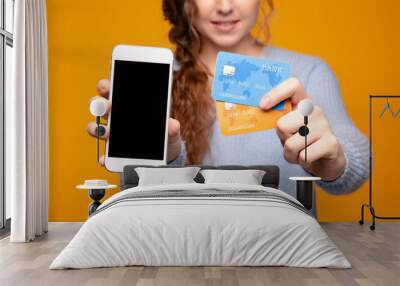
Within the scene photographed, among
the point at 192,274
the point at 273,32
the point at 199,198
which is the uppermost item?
the point at 273,32

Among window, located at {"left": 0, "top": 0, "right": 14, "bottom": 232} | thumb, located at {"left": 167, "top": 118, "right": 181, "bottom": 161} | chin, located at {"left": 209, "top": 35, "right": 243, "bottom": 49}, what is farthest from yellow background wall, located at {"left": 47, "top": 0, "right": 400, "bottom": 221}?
thumb, located at {"left": 167, "top": 118, "right": 181, "bottom": 161}

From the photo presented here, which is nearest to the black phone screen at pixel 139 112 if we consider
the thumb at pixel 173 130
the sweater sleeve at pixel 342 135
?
the thumb at pixel 173 130

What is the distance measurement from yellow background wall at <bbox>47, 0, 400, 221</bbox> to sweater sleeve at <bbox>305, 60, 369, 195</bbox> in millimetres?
115

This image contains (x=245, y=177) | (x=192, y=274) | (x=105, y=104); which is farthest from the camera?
(x=105, y=104)

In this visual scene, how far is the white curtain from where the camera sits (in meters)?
6.32

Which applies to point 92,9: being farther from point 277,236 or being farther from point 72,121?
point 277,236

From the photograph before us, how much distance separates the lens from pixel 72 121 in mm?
7906

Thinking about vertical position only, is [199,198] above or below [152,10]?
below

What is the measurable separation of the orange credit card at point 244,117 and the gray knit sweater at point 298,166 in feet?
0.24

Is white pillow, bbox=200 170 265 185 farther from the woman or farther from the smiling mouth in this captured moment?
the smiling mouth

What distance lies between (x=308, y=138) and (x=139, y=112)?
6.90 feet

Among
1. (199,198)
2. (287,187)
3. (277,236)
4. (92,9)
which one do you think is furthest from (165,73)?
(277,236)

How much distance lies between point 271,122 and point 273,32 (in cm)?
120

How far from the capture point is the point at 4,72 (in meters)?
7.06
